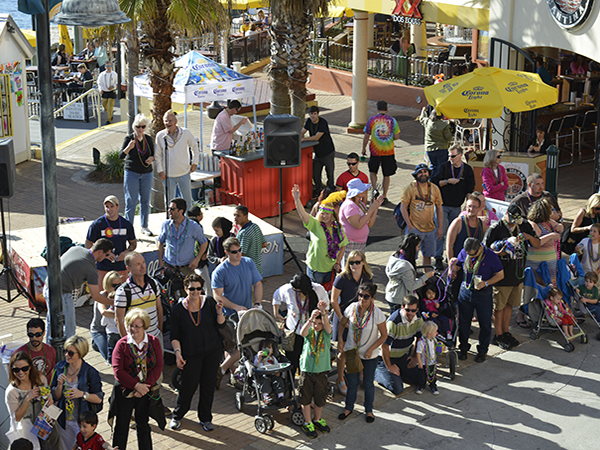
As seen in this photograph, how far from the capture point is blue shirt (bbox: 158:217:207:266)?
1004cm

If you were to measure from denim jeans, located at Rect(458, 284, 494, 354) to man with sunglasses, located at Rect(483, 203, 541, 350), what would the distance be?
1.10 feet

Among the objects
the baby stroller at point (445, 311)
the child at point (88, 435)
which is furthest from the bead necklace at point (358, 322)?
the child at point (88, 435)

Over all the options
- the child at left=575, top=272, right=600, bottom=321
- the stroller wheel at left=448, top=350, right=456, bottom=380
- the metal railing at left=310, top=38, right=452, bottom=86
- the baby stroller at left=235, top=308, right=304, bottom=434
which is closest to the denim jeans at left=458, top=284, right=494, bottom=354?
the stroller wheel at left=448, top=350, right=456, bottom=380

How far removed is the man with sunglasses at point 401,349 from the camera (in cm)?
881

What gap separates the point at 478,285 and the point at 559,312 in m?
1.41

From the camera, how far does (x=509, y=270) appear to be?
32.9ft

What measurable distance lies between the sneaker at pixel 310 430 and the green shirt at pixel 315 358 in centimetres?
57

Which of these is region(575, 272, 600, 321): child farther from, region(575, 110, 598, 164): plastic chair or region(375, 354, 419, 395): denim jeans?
region(575, 110, 598, 164): plastic chair

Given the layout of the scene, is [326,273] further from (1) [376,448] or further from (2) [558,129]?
(2) [558,129]

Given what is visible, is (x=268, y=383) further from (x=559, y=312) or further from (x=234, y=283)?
(x=559, y=312)

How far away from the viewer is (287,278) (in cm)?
1228

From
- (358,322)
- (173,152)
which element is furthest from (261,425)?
(173,152)

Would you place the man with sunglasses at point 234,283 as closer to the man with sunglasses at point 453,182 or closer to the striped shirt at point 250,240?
the striped shirt at point 250,240

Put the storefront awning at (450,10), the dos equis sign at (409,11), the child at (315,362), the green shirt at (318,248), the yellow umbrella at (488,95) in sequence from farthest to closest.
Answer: the dos equis sign at (409,11), the storefront awning at (450,10), the yellow umbrella at (488,95), the green shirt at (318,248), the child at (315,362)
